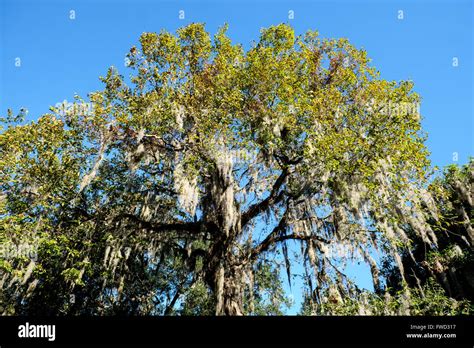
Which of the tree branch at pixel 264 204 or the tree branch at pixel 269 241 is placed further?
the tree branch at pixel 269 241

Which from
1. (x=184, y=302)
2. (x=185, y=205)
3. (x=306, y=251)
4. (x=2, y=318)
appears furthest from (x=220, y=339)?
(x=184, y=302)

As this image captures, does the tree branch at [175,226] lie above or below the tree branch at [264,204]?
below

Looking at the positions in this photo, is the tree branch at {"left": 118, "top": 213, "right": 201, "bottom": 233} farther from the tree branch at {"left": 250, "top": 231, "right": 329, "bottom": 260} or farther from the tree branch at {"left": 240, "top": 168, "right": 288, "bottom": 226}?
the tree branch at {"left": 250, "top": 231, "right": 329, "bottom": 260}

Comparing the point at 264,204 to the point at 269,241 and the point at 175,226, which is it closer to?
the point at 269,241

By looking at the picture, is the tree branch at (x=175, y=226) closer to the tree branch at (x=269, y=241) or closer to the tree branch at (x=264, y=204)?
the tree branch at (x=264, y=204)

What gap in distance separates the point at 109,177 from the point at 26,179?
2949 millimetres

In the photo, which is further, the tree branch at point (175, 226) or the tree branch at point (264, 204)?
the tree branch at point (175, 226)

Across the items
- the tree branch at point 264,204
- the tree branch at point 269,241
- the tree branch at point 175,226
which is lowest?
the tree branch at point 269,241

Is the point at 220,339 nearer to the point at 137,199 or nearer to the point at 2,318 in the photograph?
the point at 2,318

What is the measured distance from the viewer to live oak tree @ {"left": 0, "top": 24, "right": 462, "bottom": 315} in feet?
39.3

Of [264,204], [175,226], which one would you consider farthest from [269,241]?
[175,226]

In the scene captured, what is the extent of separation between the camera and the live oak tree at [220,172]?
39.3 feet

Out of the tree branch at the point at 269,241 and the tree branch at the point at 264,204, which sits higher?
the tree branch at the point at 264,204

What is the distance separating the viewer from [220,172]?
12523 mm
